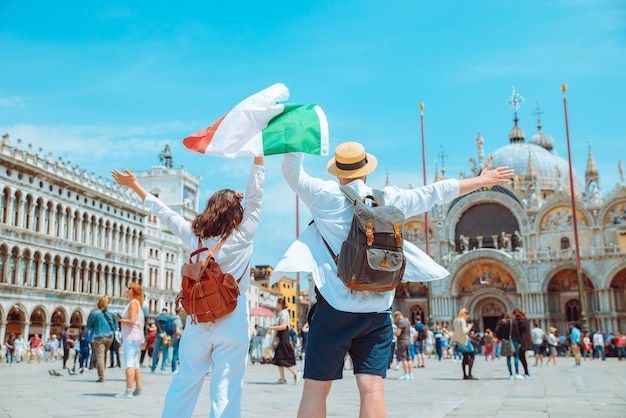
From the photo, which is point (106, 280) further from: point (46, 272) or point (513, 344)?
point (513, 344)

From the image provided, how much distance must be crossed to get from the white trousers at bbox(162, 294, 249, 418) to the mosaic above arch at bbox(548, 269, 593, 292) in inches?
1676

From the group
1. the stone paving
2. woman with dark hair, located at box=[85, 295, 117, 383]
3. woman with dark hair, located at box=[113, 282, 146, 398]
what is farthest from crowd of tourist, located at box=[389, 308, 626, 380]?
woman with dark hair, located at box=[113, 282, 146, 398]

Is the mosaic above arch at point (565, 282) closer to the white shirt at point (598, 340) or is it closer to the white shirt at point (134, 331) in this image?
the white shirt at point (598, 340)

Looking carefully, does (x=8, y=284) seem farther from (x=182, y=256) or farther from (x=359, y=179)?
(x=359, y=179)

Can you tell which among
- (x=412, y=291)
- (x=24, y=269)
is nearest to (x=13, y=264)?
(x=24, y=269)

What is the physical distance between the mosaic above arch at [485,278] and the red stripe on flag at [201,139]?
41927 millimetres

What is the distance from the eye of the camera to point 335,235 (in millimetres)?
3717

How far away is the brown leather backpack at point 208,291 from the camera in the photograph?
155 inches

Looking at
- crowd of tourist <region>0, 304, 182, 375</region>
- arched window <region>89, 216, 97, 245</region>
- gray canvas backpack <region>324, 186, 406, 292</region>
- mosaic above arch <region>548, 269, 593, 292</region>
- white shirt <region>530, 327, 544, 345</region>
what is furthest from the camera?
mosaic above arch <region>548, 269, 593, 292</region>

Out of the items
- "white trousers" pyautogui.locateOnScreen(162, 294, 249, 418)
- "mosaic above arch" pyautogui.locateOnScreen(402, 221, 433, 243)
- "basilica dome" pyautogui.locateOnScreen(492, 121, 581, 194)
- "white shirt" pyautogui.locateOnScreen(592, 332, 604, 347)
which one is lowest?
"white shirt" pyautogui.locateOnScreen(592, 332, 604, 347)

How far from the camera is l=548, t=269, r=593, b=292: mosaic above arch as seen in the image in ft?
140

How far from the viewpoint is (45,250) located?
34.8 metres

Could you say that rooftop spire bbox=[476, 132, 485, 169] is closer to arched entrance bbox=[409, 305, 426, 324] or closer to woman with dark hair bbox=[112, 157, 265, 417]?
arched entrance bbox=[409, 305, 426, 324]

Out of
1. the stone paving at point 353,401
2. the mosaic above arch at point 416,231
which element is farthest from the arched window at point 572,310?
the stone paving at point 353,401
